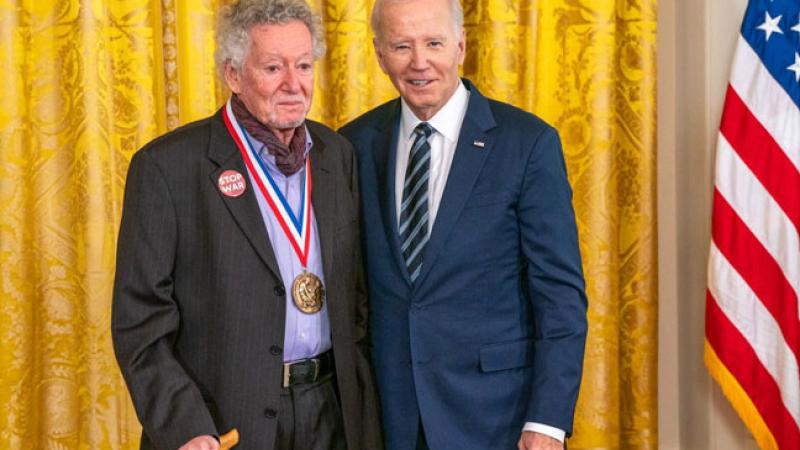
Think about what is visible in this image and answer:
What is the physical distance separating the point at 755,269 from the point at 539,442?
1360 mm

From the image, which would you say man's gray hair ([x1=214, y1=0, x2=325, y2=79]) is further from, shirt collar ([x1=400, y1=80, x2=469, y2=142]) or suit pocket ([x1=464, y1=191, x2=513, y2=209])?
suit pocket ([x1=464, y1=191, x2=513, y2=209])

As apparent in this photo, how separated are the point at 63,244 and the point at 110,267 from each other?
0.19 metres

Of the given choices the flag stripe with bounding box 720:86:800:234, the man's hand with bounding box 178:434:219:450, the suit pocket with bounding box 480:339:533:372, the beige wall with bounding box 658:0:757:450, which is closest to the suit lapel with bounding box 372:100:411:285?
the suit pocket with bounding box 480:339:533:372

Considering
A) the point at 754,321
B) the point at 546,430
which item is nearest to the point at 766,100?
the point at 754,321

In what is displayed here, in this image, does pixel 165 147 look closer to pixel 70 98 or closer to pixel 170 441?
pixel 170 441

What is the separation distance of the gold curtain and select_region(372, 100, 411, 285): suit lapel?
107 cm

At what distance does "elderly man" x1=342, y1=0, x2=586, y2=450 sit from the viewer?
2.61 meters

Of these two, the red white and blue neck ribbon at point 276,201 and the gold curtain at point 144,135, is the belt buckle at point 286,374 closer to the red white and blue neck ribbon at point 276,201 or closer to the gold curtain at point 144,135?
the red white and blue neck ribbon at point 276,201

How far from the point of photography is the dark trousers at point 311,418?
98.0 inches

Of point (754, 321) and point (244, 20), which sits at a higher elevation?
point (244, 20)

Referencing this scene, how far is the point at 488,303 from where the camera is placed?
265 cm

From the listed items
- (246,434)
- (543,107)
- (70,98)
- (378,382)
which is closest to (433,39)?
(378,382)

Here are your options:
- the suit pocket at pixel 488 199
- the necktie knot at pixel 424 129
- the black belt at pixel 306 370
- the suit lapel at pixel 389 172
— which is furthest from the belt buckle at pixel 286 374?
the necktie knot at pixel 424 129

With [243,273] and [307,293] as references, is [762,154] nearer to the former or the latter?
[307,293]
